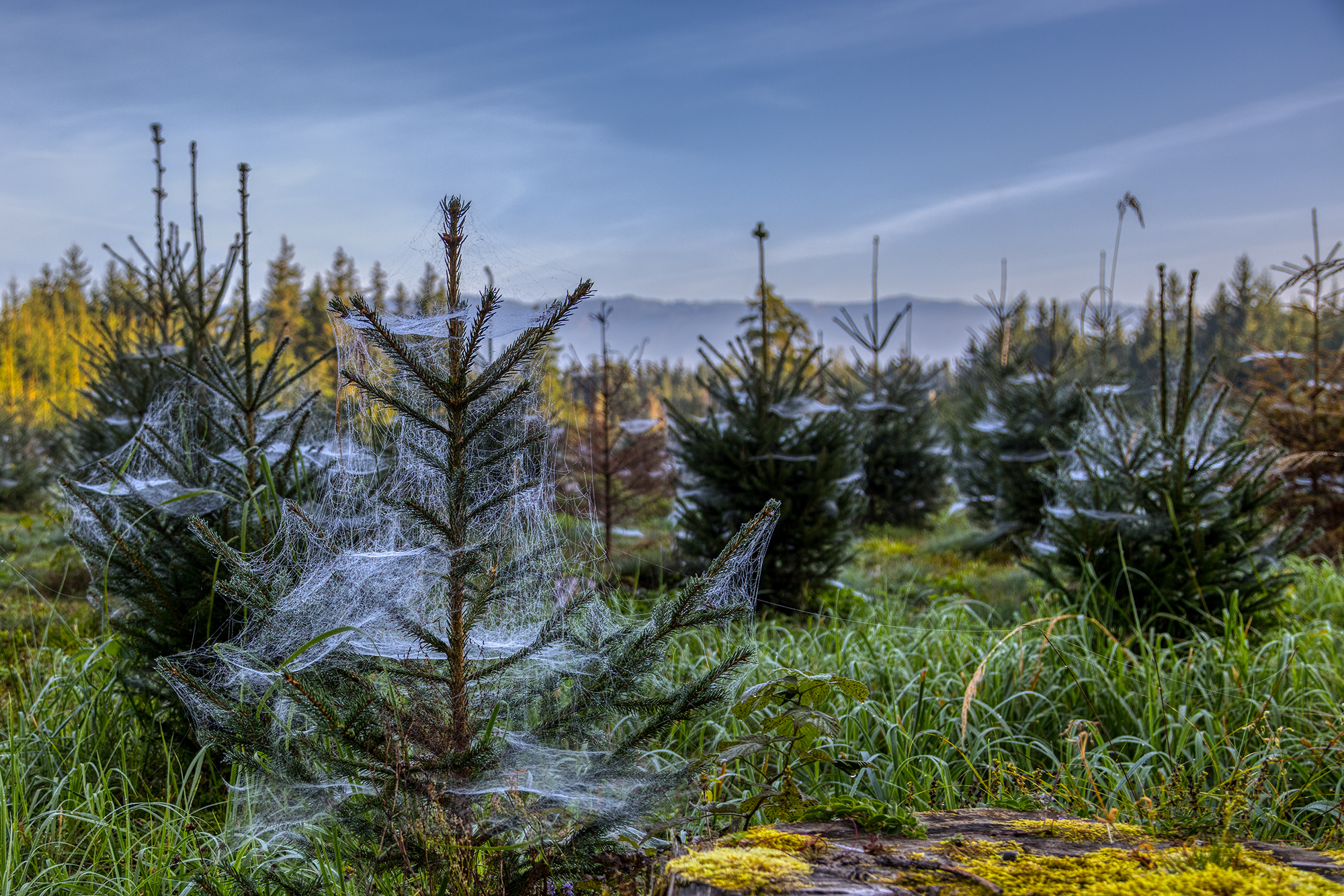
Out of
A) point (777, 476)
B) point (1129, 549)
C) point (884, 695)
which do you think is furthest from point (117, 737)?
point (1129, 549)

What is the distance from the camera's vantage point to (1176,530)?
4.25 m

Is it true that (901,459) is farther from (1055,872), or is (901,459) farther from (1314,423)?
(1055,872)

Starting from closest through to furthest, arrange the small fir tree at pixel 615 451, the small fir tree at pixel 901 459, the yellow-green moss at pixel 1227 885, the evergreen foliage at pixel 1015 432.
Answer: the yellow-green moss at pixel 1227 885 < the small fir tree at pixel 615 451 < the evergreen foliage at pixel 1015 432 < the small fir tree at pixel 901 459

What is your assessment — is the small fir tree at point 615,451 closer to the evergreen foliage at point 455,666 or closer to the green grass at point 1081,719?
the green grass at point 1081,719

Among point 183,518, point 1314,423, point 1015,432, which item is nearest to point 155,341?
point 183,518

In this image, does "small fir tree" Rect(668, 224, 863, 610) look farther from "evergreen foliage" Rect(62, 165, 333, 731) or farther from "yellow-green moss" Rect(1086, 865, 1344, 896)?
"yellow-green moss" Rect(1086, 865, 1344, 896)

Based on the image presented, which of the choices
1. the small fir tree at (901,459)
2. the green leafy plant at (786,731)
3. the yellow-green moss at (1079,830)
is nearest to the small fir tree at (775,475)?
the green leafy plant at (786,731)

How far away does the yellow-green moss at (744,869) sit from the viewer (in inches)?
50.9

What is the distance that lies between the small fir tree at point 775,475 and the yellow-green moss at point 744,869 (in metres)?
4.36

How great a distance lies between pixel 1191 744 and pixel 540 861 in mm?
3062

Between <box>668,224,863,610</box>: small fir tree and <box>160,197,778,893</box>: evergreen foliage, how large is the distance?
12.7 ft

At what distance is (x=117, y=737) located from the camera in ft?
10.6

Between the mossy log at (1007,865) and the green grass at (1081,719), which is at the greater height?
the mossy log at (1007,865)

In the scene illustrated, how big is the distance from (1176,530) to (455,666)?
417 centimetres
